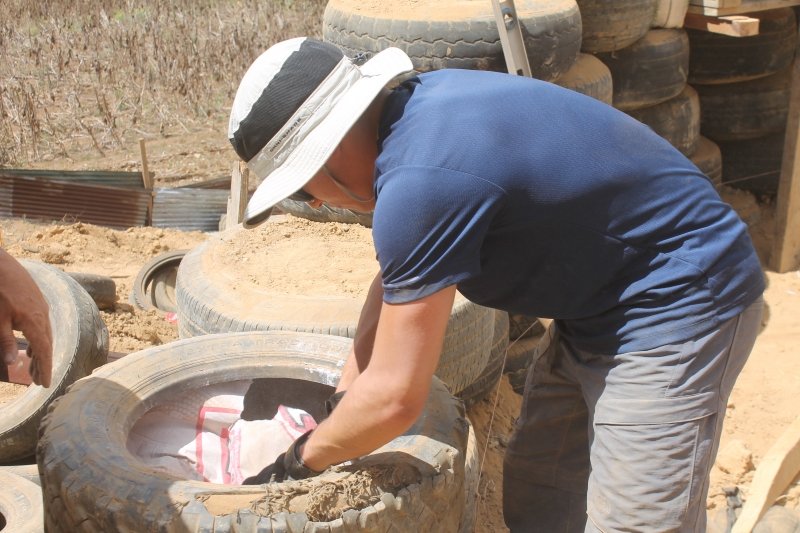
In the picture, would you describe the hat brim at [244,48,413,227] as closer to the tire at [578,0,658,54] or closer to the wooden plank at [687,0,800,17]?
the tire at [578,0,658,54]

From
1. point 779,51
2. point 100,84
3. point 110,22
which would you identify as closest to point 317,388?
point 779,51

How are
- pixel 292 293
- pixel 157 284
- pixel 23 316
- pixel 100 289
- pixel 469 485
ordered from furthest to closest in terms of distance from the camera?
1. pixel 157 284
2. pixel 100 289
3. pixel 292 293
4. pixel 23 316
5. pixel 469 485

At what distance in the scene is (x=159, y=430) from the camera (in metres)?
2.80

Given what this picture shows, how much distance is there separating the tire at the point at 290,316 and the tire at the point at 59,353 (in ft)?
1.31

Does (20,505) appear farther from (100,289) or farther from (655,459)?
(100,289)

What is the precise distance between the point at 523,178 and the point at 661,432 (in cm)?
79

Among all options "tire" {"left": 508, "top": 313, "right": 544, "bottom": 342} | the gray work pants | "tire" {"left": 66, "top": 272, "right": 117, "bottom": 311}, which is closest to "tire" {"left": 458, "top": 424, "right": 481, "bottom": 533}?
the gray work pants

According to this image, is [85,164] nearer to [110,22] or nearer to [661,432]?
[110,22]

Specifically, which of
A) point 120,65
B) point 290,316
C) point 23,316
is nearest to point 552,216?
point 23,316

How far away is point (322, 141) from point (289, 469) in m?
0.84

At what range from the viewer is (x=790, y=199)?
23.4 feet


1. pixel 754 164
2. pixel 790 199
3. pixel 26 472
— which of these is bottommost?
pixel 754 164

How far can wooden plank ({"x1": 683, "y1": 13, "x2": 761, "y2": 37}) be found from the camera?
6430 mm

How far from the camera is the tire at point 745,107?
7.68 meters
